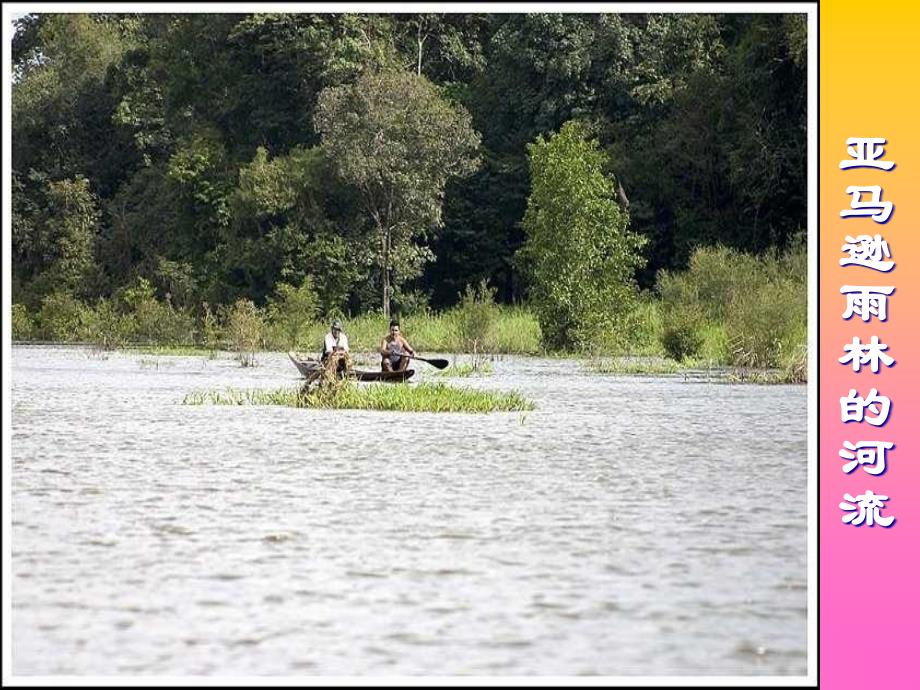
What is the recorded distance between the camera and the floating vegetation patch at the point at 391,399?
21094mm

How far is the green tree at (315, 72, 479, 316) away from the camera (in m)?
42.0

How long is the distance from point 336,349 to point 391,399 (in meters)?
1.31

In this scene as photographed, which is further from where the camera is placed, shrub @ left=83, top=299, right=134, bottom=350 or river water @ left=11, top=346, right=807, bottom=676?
shrub @ left=83, top=299, right=134, bottom=350

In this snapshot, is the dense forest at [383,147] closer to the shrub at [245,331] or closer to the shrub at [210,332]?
the shrub at [210,332]

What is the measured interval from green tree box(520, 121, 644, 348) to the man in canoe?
12.9 metres

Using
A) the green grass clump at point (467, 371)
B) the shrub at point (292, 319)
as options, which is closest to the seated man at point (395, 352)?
the green grass clump at point (467, 371)

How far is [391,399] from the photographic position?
21.3 meters

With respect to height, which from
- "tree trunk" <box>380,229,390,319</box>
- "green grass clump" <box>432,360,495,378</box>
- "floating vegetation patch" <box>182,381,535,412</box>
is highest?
"tree trunk" <box>380,229,390,319</box>

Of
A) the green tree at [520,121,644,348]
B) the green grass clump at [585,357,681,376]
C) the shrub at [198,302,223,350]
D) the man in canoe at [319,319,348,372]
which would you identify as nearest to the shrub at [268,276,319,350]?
the shrub at [198,302,223,350]

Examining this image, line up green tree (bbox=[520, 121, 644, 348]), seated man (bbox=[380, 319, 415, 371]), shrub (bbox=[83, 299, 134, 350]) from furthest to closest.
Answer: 1. shrub (bbox=[83, 299, 134, 350])
2. green tree (bbox=[520, 121, 644, 348])
3. seated man (bbox=[380, 319, 415, 371])

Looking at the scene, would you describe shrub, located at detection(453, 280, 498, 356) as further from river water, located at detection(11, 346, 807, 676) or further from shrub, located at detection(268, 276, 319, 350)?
river water, located at detection(11, 346, 807, 676)

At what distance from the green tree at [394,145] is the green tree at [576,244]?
7102 millimetres

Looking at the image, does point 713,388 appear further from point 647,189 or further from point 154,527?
point 647,189

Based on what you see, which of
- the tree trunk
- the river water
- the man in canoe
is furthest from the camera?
the tree trunk
